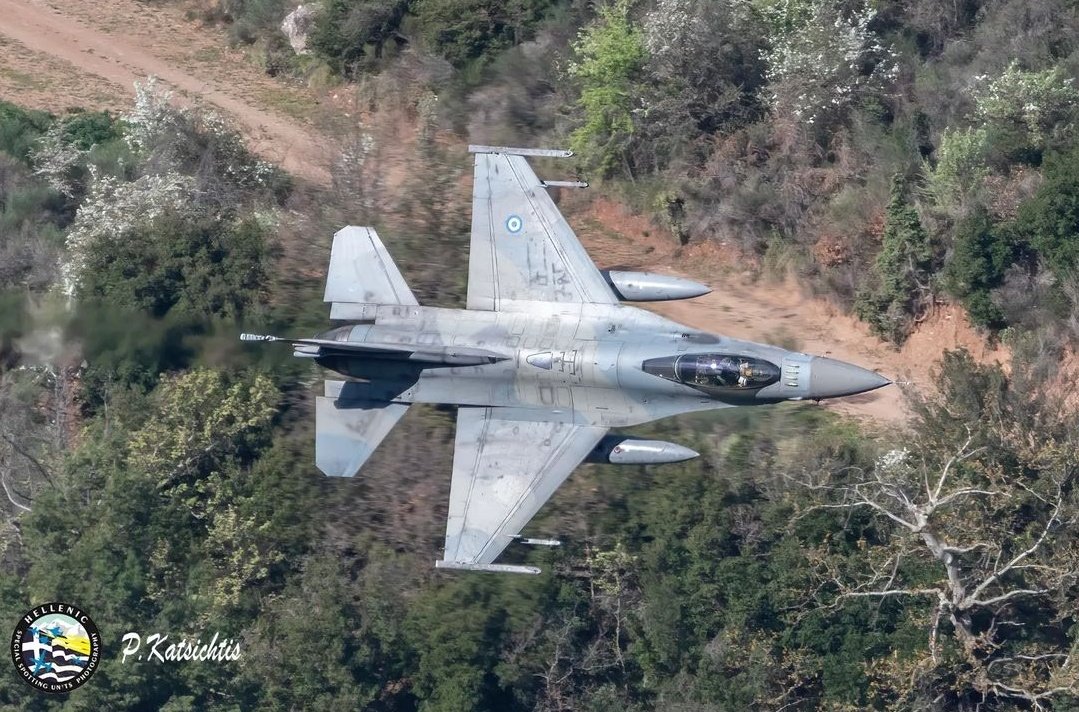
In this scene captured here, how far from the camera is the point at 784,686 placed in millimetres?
28703

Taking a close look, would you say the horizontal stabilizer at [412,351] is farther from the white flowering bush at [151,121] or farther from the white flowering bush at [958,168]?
the white flowering bush at [151,121]

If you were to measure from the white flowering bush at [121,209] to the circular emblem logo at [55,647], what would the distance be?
8.74 metres

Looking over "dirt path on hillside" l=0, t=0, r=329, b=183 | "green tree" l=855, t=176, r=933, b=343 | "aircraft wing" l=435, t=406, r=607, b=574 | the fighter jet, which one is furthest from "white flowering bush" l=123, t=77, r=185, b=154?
"green tree" l=855, t=176, r=933, b=343

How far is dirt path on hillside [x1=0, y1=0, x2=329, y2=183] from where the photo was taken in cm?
4334

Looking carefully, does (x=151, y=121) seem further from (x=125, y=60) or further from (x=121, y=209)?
(x=125, y=60)

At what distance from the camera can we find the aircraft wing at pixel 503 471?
2352 cm

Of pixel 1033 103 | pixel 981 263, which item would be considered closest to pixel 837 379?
pixel 981 263

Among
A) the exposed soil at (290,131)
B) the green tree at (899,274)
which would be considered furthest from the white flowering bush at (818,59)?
the exposed soil at (290,131)

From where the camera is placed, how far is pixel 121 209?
35438 millimetres

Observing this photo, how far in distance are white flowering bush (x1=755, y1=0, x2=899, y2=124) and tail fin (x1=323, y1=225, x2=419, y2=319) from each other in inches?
611

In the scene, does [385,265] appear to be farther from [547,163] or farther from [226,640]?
[547,163]

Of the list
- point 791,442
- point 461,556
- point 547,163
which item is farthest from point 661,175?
point 461,556

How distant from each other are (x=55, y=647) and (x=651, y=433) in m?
14.8

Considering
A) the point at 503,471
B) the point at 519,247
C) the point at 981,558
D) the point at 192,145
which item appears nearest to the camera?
the point at 503,471
